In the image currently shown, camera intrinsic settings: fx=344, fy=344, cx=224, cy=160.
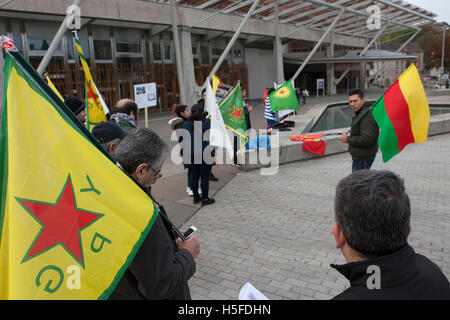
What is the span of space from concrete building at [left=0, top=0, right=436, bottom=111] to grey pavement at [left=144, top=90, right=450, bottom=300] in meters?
9.93

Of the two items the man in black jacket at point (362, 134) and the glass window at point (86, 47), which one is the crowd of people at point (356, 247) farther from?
the glass window at point (86, 47)

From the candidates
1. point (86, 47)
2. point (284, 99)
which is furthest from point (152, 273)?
point (86, 47)

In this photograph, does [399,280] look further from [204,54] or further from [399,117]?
[204,54]

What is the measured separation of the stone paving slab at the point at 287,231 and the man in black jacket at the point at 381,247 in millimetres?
2332

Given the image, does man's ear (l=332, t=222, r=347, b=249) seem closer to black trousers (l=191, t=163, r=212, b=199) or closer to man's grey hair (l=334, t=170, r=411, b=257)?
man's grey hair (l=334, t=170, r=411, b=257)

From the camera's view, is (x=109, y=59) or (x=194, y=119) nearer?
(x=194, y=119)

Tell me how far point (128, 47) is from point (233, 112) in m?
16.9

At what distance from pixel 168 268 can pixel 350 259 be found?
0.80 meters

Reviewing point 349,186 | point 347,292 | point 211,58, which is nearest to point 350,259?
point 347,292

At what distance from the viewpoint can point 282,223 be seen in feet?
17.4
